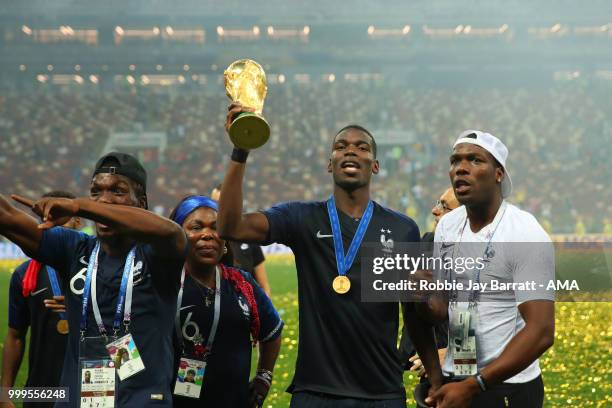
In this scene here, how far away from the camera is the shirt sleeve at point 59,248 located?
362 centimetres

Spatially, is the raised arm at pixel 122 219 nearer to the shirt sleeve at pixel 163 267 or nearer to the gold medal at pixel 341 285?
the shirt sleeve at pixel 163 267

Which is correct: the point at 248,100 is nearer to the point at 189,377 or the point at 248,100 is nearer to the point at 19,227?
the point at 19,227

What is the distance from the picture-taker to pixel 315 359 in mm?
3912

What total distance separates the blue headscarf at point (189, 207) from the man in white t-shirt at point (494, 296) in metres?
1.20

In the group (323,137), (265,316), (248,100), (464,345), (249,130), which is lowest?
(464,345)

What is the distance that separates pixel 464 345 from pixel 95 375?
1503mm

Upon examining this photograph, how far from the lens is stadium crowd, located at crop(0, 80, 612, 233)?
38.7m

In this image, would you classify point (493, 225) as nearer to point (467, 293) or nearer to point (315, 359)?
point (467, 293)

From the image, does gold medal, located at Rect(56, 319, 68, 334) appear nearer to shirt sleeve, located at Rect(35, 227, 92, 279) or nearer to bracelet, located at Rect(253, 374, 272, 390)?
bracelet, located at Rect(253, 374, 272, 390)

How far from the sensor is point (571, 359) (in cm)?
1065

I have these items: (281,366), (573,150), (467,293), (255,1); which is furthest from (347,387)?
(255,1)

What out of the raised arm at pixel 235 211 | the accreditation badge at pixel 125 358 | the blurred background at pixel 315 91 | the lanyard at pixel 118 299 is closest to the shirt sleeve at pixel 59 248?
the lanyard at pixel 118 299

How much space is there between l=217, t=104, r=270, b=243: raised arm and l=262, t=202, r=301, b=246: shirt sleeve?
0.33 feet

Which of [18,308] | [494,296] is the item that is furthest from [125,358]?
[18,308]
